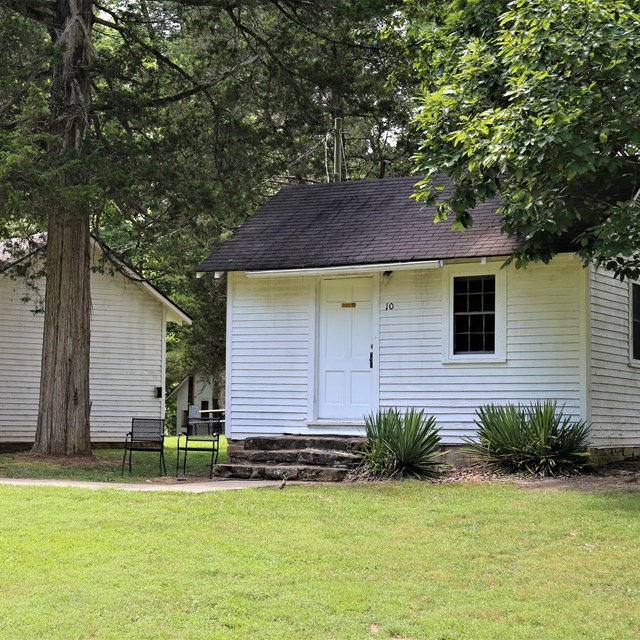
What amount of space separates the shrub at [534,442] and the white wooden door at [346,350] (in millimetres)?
2569

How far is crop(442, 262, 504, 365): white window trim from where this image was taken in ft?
51.4

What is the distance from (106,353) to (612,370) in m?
13.8

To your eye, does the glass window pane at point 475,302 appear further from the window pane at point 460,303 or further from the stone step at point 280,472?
the stone step at point 280,472

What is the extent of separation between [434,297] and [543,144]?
18.6 feet

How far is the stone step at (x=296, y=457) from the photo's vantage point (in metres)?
14.9

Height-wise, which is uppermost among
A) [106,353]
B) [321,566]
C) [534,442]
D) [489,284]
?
[489,284]

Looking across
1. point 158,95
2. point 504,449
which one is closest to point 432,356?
point 504,449

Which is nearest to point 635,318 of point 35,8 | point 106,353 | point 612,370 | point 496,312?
point 612,370

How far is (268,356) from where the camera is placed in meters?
17.5

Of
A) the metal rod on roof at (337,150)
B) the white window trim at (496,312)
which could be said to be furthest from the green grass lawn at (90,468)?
the metal rod on roof at (337,150)

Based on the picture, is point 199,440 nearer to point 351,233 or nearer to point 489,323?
point 351,233

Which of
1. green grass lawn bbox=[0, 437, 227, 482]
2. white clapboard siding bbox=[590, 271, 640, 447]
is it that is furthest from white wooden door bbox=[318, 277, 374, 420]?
white clapboard siding bbox=[590, 271, 640, 447]

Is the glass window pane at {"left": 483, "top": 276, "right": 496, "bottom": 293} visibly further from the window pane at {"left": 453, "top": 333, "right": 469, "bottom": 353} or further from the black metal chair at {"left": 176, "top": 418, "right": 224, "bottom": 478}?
the black metal chair at {"left": 176, "top": 418, "right": 224, "bottom": 478}

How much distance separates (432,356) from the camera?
1617 cm
